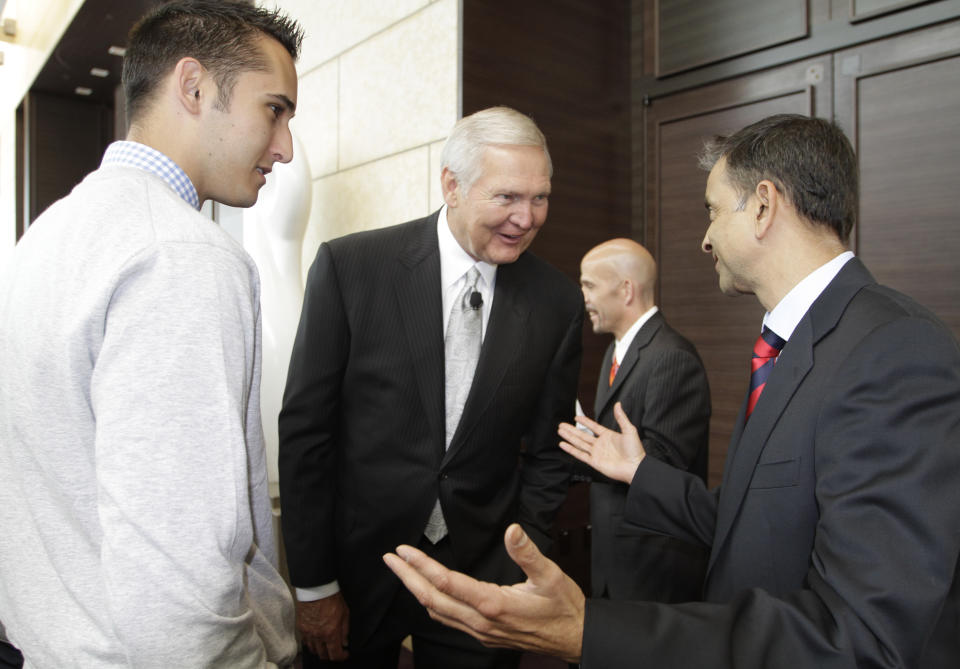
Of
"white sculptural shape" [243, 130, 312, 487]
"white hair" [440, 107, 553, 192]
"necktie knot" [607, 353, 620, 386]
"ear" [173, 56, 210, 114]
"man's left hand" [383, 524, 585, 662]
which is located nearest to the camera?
"man's left hand" [383, 524, 585, 662]

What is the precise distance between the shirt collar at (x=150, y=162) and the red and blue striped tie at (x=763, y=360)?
110cm

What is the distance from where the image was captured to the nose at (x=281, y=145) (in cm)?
119

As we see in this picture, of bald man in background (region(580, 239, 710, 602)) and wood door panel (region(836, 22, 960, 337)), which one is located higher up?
wood door panel (region(836, 22, 960, 337))

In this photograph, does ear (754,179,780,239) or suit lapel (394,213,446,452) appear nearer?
ear (754,179,780,239)

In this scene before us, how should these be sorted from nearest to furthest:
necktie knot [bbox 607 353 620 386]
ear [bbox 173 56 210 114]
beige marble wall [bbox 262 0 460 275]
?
ear [bbox 173 56 210 114], necktie knot [bbox 607 353 620 386], beige marble wall [bbox 262 0 460 275]

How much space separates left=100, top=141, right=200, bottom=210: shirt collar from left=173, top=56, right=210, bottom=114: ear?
10 centimetres

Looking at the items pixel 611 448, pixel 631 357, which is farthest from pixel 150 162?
pixel 631 357

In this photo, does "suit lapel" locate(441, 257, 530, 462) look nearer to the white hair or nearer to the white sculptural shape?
the white hair

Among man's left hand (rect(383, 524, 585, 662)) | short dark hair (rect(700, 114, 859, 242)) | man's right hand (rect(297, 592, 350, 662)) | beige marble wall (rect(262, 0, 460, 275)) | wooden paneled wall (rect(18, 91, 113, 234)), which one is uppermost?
wooden paneled wall (rect(18, 91, 113, 234))

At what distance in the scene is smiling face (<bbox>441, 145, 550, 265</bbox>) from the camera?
176 cm

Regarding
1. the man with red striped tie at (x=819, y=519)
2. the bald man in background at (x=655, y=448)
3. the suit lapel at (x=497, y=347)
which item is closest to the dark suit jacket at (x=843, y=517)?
the man with red striped tie at (x=819, y=519)

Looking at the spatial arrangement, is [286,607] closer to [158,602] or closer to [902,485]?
[158,602]

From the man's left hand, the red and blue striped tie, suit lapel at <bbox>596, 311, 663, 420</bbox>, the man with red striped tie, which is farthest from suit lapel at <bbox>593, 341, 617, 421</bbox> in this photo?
the man's left hand

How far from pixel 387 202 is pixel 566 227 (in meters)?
0.93
